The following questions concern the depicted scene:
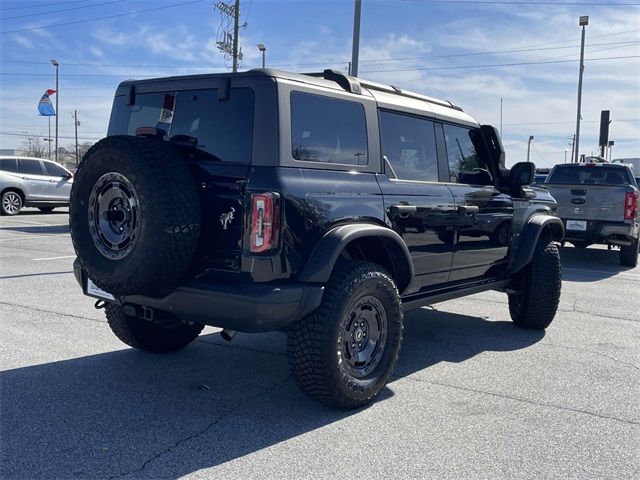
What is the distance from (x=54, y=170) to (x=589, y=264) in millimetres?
14485

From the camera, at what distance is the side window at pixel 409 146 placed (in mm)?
4336

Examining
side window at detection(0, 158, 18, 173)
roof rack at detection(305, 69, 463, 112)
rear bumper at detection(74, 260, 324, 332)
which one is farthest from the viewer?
side window at detection(0, 158, 18, 173)

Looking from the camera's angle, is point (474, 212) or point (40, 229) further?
point (40, 229)

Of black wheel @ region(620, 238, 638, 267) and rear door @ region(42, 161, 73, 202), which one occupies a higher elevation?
rear door @ region(42, 161, 73, 202)

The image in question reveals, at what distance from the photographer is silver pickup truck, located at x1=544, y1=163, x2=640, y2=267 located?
34.0 feet

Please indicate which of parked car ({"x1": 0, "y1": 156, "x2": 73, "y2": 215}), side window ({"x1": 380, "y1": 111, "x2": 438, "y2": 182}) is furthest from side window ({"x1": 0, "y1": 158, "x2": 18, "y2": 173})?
side window ({"x1": 380, "y1": 111, "x2": 438, "y2": 182})

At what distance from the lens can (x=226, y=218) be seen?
3369 millimetres

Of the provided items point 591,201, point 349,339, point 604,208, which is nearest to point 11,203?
point 591,201

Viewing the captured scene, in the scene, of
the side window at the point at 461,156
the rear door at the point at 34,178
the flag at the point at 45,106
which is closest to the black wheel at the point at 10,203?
the rear door at the point at 34,178

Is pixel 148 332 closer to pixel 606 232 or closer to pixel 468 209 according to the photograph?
pixel 468 209

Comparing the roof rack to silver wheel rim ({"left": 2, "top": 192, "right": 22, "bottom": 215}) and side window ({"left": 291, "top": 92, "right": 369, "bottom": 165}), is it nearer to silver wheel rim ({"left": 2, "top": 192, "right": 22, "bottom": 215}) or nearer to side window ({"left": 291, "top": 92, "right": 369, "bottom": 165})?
side window ({"left": 291, "top": 92, "right": 369, "bottom": 165})

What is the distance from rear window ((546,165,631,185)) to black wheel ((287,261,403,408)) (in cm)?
852

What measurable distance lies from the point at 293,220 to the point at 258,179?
298 millimetres

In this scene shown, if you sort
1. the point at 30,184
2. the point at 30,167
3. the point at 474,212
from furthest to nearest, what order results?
the point at 30,167 → the point at 30,184 → the point at 474,212
